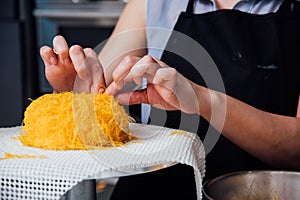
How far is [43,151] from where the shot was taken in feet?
2.70

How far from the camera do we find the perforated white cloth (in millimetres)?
704

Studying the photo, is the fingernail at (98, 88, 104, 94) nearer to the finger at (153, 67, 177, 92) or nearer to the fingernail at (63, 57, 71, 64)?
the fingernail at (63, 57, 71, 64)

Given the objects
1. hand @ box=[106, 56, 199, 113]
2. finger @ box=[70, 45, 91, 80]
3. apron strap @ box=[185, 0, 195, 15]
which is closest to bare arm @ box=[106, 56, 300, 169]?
hand @ box=[106, 56, 199, 113]

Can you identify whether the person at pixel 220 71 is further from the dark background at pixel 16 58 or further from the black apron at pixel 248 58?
the dark background at pixel 16 58

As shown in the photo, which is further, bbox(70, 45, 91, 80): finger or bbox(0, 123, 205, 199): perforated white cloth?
bbox(70, 45, 91, 80): finger

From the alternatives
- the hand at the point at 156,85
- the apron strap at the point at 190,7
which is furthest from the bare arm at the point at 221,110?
the apron strap at the point at 190,7

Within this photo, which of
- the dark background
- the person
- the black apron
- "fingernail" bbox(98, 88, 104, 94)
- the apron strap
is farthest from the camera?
the dark background

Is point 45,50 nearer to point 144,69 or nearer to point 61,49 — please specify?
point 61,49

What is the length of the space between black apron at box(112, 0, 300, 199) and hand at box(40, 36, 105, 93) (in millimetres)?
287

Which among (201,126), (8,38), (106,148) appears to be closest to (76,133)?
(106,148)

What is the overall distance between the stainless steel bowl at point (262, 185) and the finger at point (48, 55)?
458 millimetres

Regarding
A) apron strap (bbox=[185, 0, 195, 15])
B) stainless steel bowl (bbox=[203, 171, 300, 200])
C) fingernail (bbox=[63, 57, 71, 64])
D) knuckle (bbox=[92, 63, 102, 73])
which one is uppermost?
apron strap (bbox=[185, 0, 195, 15])

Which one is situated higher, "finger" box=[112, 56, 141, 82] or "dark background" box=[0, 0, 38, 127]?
"finger" box=[112, 56, 141, 82]

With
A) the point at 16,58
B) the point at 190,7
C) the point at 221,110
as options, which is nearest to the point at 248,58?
the point at 190,7
